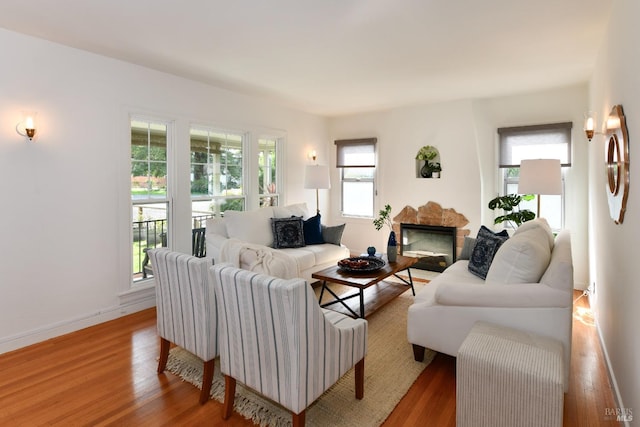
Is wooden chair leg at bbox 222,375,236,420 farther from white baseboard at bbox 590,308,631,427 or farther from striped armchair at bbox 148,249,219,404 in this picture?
white baseboard at bbox 590,308,631,427

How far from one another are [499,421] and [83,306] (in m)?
3.62

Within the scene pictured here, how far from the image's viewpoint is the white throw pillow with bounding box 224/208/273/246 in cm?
439

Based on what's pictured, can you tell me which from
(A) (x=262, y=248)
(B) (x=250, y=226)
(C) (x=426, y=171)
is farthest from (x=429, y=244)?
(A) (x=262, y=248)

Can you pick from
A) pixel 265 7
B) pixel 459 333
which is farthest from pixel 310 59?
pixel 459 333

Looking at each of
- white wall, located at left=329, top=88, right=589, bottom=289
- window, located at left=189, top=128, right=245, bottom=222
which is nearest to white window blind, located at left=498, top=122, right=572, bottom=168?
white wall, located at left=329, top=88, right=589, bottom=289

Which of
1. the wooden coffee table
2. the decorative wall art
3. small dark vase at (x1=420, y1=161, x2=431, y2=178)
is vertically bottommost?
the wooden coffee table

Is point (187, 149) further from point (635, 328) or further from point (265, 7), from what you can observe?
point (635, 328)

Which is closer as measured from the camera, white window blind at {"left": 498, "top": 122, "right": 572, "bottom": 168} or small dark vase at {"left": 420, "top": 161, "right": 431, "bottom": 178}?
white window blind at {"left": 498, "top": 122, "right": 572, "bottom": 168}

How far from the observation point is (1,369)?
8.96 ft

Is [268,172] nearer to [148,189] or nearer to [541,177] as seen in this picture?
[148,189]

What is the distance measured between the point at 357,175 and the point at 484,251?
348 centimetres

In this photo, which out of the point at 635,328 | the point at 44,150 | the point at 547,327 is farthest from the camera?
the point at 44,150

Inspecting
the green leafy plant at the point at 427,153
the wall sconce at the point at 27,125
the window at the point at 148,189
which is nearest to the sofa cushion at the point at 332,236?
the green leafy plant at the point at 427,153

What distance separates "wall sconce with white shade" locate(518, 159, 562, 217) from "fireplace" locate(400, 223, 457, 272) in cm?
165
